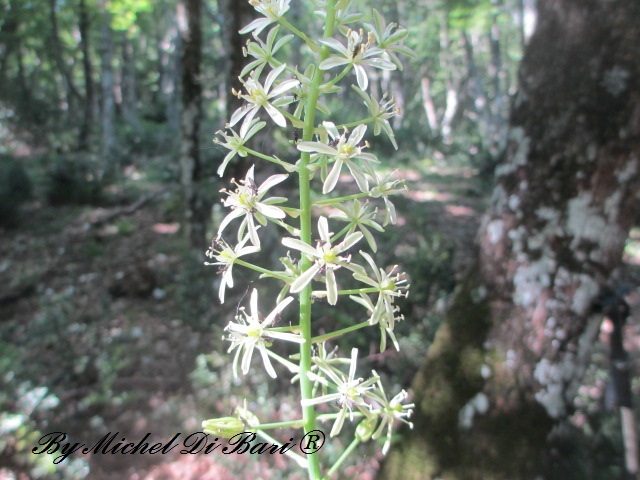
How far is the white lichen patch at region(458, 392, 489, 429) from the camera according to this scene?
10.5ft

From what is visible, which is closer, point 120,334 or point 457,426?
point 457,426

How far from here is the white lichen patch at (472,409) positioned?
125 inches

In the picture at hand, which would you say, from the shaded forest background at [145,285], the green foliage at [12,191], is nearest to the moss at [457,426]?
the shaded forest background at [145,285]

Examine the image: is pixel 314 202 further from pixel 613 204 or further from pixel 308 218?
pixel 613 204

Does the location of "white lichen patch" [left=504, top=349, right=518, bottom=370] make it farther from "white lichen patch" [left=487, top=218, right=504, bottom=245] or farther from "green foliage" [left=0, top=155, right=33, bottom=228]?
"green foliage" [left=0, top=155, right=33, bottom=228]

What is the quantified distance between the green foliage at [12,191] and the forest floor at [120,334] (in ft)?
1.02

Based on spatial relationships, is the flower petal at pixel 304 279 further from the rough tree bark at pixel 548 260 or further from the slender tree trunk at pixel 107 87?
the slender tree trunk at pixel 107 87

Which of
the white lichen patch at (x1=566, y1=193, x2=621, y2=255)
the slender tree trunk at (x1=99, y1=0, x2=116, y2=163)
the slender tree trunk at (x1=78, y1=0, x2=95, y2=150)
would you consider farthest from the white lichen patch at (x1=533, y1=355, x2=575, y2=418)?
the slender tree trunk at (x1=78, y1=0, x2=95, y2=150)

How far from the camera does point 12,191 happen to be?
10.6 meters

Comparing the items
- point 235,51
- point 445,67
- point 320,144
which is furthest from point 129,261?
point 445,67

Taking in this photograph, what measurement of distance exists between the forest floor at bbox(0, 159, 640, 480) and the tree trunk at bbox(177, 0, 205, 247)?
42.2 inches

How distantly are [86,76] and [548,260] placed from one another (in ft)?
45.3

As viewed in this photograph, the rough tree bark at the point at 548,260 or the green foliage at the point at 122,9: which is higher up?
the green foliage at the point at 122,9

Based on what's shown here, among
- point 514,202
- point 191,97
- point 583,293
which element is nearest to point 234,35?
point 191,97
